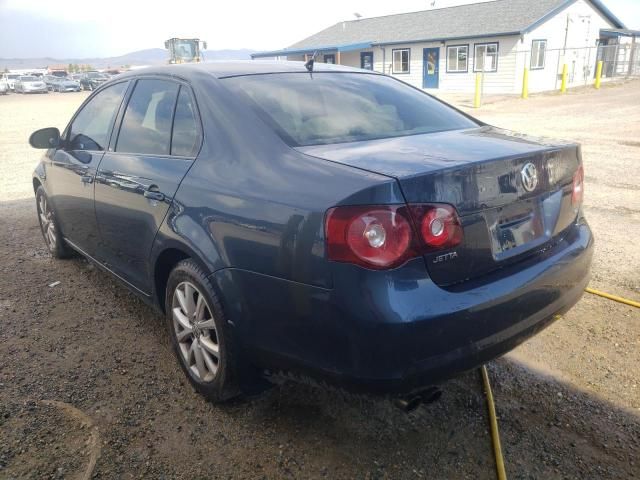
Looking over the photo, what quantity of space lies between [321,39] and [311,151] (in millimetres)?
39496

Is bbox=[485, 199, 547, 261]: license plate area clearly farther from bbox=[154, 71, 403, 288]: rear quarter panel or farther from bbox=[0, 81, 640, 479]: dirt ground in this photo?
bbox=[0, 81, 640, 479]: dirt ground

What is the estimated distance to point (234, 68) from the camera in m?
3.13

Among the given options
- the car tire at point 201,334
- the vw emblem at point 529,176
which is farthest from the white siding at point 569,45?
the car tire at point 201,334

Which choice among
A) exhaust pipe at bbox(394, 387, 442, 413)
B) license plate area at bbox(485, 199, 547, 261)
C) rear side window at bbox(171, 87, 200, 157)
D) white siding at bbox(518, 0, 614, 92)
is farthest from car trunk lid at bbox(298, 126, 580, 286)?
white siding at bbox(518, 0, 614, 92)

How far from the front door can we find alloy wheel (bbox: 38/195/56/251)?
298 mm

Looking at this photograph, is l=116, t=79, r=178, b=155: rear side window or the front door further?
the front door

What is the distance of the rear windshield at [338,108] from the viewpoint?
2641 millimetres

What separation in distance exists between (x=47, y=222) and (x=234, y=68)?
3.00 meters

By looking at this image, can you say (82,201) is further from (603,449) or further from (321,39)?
(321,39)

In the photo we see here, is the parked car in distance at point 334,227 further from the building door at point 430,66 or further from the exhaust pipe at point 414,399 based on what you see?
the building door at point 430,66

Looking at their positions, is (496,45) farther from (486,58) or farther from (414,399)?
(414,399)

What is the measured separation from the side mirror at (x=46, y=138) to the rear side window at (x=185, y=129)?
6.62 ft

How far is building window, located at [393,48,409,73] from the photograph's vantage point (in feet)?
105

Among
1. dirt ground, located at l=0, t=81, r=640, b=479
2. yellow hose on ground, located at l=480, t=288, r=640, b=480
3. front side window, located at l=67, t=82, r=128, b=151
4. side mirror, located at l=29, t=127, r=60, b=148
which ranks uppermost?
front side window, located at l=67, t=82, r=128, b=151
